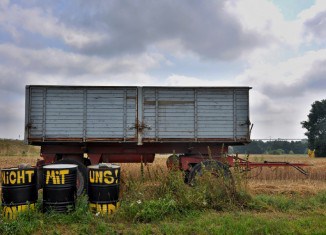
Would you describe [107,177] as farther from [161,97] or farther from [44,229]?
[161,97]

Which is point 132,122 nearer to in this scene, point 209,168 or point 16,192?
point 209,168

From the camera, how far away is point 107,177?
7.88m

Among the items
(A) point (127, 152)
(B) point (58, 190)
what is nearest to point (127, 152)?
(A) point (127, 152)

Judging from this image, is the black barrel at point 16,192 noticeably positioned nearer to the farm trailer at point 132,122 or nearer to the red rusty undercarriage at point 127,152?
the farm trailer at point 132,122

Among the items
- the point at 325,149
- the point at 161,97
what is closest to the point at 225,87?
the point at 161,97

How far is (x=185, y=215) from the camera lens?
7.50 m

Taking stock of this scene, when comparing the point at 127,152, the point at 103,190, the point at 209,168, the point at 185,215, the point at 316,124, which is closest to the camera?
the point at 185,215

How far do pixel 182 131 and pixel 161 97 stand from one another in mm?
1283

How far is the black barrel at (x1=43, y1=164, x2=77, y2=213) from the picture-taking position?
7492 millimetres

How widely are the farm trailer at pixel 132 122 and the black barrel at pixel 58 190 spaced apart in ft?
9.32

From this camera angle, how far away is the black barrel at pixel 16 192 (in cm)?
745

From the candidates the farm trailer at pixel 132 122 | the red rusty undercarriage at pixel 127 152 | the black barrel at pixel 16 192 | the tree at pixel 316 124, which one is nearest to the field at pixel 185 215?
the black barrel at pixel 16 192

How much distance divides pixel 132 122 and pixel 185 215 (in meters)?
4.07

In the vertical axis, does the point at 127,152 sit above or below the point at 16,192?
above
